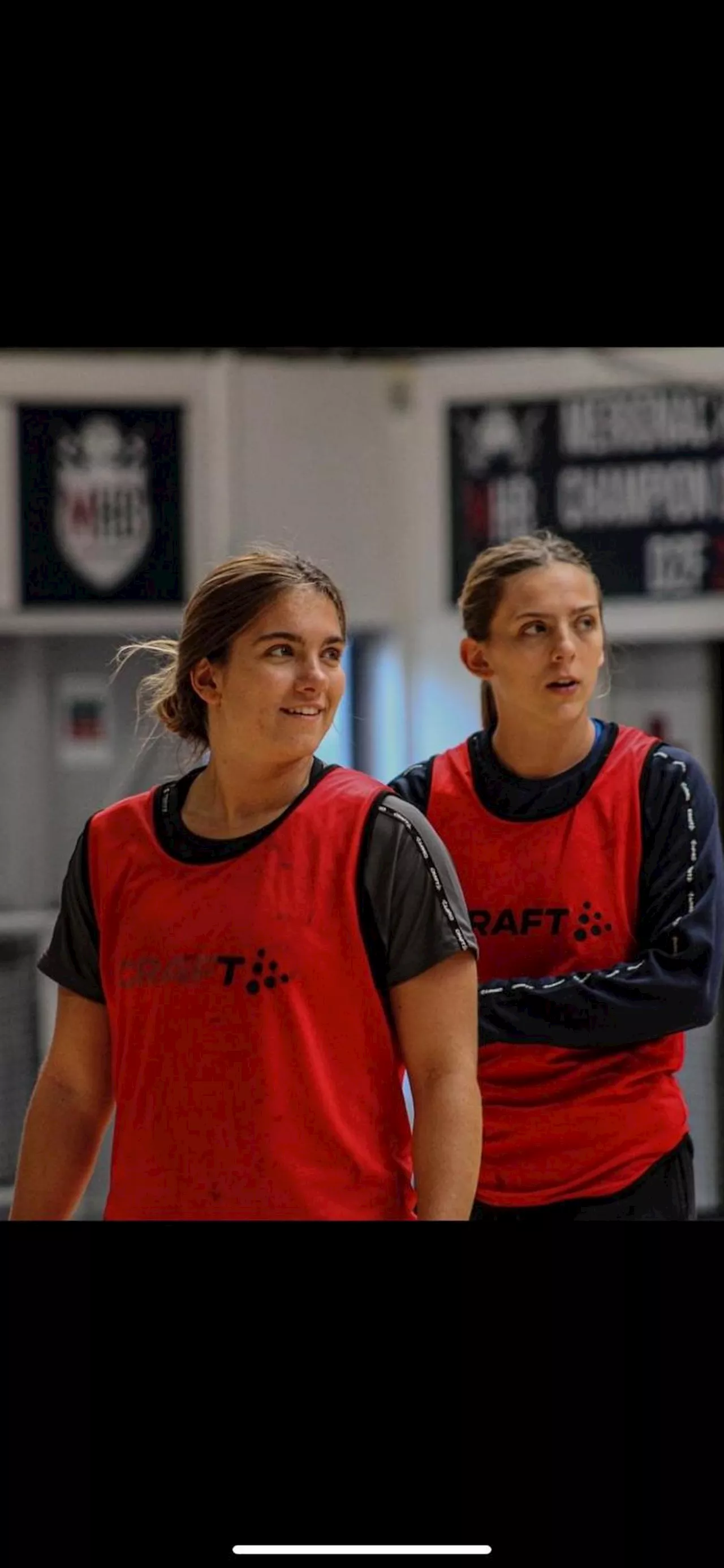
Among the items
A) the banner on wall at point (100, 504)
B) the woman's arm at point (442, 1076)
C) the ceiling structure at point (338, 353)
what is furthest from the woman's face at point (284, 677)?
the ceiling structure at point (338, 353)

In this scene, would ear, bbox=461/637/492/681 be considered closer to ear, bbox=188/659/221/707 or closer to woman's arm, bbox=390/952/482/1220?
ear, bbox=188/659/221/707

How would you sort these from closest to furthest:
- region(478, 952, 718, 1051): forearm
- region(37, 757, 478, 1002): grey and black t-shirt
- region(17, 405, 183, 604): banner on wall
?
1. region(37, 757, 478, 1002): grey and black t-shirt
2. region(478, 952, 718, 1051): forearm
3. region(17, 405, 183, 604): banner on wall

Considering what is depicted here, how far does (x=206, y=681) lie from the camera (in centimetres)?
214

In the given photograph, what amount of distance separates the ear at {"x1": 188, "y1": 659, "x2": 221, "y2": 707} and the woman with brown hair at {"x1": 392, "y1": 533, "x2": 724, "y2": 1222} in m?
0.37

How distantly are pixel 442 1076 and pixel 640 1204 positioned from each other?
0.51 m

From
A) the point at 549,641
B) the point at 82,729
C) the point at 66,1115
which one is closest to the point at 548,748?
the point at 549,641

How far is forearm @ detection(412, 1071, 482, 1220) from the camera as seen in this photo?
6.59 feet

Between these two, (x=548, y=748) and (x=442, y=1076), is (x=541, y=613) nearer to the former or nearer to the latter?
(x=548, y=748)

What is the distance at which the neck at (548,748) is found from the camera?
2398 millimetres

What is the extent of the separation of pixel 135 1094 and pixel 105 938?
183 millimetres

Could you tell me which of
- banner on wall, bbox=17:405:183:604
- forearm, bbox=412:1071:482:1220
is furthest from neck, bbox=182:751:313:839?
banner on wall, bbox=17:405:183:604
